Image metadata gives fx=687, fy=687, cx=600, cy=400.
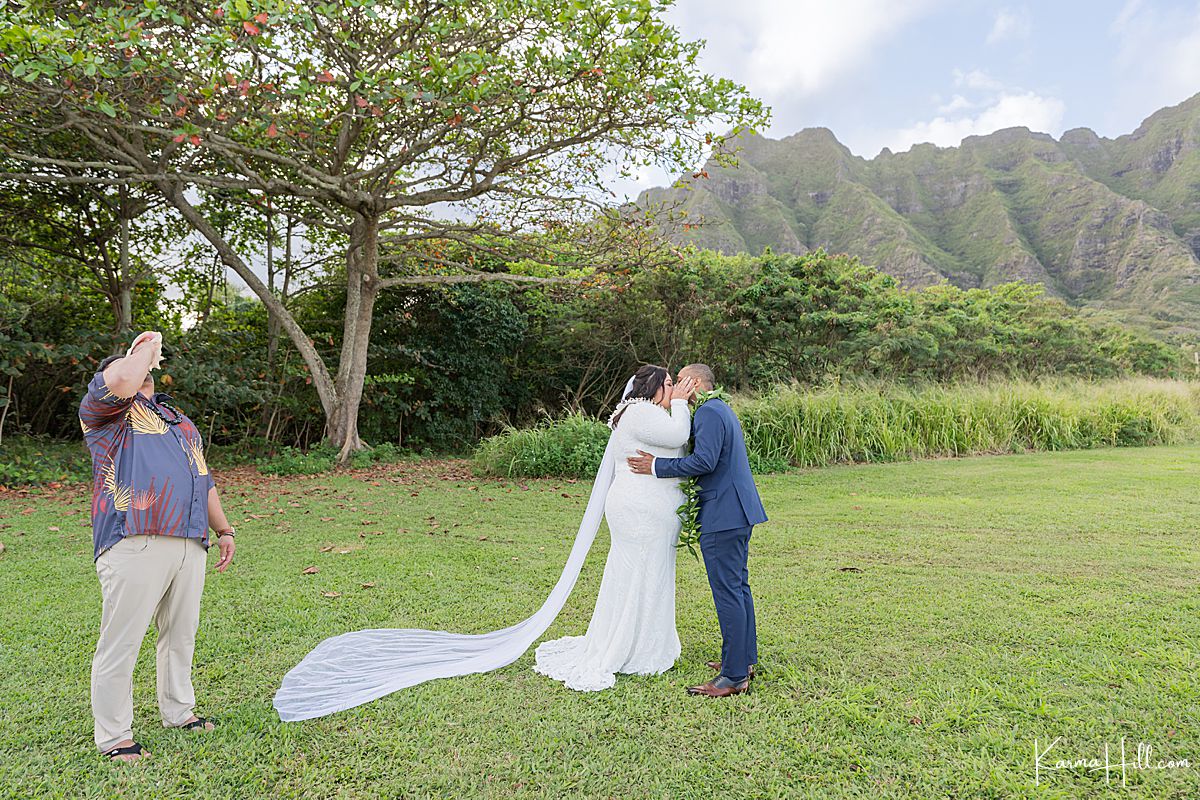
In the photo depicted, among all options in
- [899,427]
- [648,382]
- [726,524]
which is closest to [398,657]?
[726,524]

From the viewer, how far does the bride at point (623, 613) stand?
367 centimetres

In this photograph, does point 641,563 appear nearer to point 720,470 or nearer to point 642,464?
point 642,464

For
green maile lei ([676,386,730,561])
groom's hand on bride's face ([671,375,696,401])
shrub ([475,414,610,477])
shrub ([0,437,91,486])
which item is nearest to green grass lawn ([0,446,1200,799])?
green maile lei ([676,386,730,561])

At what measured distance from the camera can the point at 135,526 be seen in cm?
268

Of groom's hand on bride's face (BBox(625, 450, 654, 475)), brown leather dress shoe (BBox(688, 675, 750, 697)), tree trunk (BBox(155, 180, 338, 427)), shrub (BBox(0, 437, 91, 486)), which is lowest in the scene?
brown leather dress shoe (BBox(688, 675, 750, 697))

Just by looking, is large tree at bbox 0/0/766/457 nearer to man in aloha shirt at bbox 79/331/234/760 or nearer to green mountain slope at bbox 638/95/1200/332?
man in aloha shirt at bbox 79/331/234/760

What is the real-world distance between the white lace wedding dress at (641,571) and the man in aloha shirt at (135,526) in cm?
185

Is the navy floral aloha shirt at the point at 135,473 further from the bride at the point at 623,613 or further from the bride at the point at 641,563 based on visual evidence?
the bride at the point at 641,563

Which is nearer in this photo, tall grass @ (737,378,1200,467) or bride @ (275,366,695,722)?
bride @ (275,366,695,722)

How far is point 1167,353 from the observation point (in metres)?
21.8

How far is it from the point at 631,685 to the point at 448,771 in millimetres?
1108

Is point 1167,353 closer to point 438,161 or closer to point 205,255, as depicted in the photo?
point 438,161

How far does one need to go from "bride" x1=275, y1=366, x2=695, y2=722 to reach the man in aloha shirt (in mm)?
855

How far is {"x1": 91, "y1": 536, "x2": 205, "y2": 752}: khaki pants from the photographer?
106 inches
